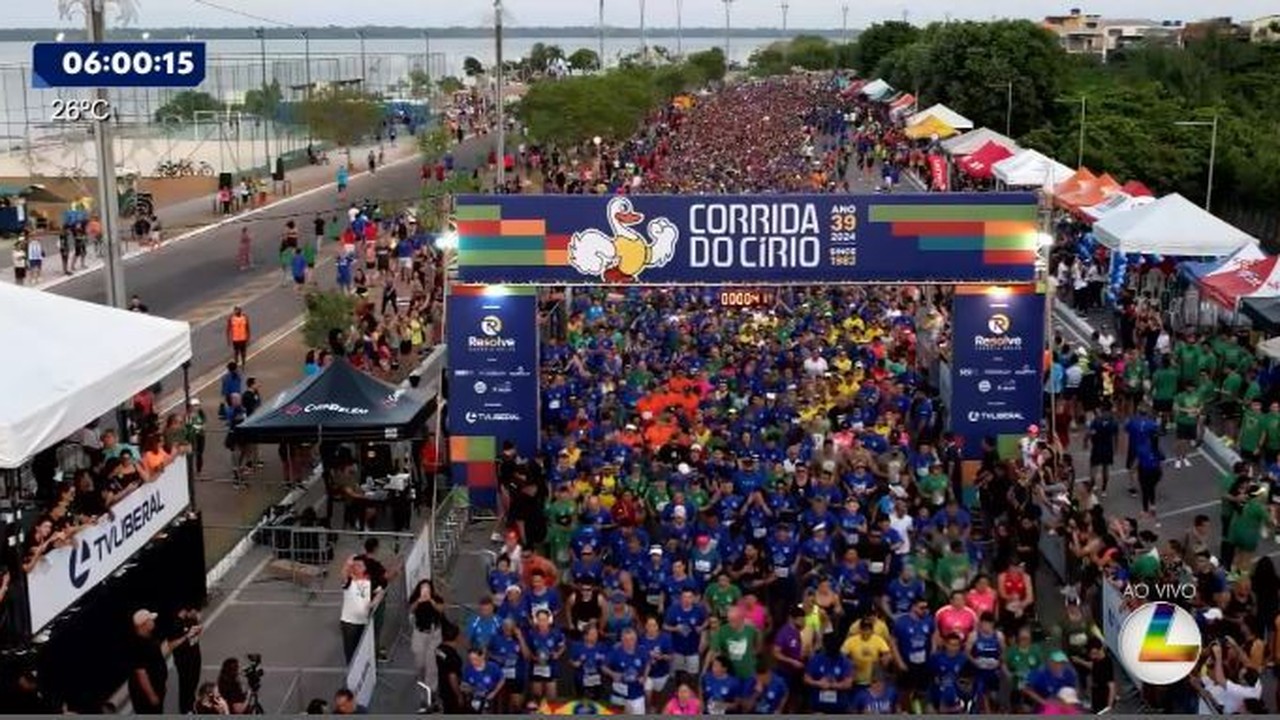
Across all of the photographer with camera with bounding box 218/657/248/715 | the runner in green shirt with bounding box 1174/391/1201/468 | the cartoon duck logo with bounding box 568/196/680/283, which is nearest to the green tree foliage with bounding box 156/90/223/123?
the cartoon duck logo with bounding box 568/196/680/283

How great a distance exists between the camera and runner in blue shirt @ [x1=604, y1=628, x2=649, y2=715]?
36.0 feet

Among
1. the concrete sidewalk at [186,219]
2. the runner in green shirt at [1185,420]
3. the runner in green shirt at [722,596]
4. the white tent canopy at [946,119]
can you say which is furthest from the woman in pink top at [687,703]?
the white tent canopy at [946,119]

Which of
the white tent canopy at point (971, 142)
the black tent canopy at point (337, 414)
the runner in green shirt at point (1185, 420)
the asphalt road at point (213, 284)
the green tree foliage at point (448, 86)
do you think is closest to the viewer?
the black tent canopy at point (337, 414)

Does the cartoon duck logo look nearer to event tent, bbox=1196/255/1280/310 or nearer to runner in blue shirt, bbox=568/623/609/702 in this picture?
runner in blue shirt, bbox=568/623/609/702

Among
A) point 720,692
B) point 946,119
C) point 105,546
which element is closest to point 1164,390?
point 720,692

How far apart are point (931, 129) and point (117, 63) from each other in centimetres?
4772

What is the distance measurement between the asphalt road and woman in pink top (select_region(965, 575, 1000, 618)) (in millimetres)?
17444

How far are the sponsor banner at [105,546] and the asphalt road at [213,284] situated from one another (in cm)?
1181

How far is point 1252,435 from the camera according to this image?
17688 millimetres

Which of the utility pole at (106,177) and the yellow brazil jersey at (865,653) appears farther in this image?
the utility pole at (106,177)

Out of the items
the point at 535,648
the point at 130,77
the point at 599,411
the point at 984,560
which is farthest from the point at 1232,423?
the point at 130,77

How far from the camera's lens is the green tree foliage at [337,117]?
7812 cm

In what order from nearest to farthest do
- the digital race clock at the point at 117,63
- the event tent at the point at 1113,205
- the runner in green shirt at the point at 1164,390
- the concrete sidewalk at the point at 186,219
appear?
1. the digital race clock at the point at 117,63
2. the runner in green shirt at the point at 1164,390
3. the event tent at the point at 1113,205
4. the concrete sidewalk at the point at 186,219

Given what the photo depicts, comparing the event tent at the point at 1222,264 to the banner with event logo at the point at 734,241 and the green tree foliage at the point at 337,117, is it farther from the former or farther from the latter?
the green tree foliage at the point at 337,117
